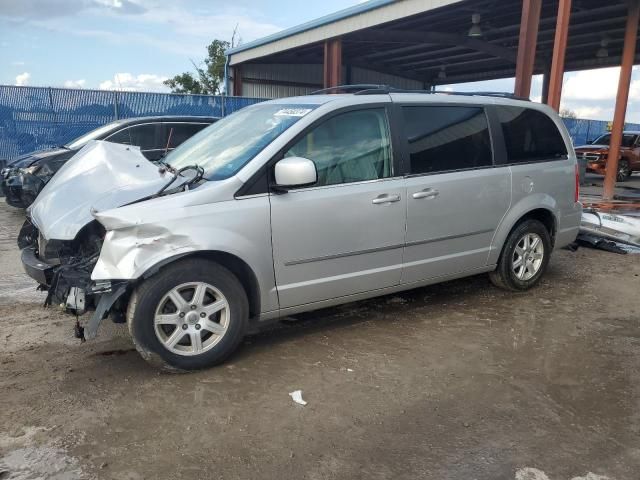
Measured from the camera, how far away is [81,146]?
29.1ft

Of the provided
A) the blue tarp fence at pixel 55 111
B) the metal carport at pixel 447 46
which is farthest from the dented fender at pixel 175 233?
the blue tarp fence at pixel 55 111

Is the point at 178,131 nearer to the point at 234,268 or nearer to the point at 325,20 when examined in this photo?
the point at 234,268

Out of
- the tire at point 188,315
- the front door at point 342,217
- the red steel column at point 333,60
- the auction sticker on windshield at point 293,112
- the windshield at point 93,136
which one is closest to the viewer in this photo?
the tire at point 188,315

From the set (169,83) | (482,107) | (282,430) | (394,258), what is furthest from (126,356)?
(169,83)

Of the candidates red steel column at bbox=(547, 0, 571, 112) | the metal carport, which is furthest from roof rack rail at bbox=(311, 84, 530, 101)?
red steel column at bbox=(547, 0, 571, 112)

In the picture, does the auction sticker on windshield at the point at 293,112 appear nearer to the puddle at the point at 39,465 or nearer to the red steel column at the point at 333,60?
the puddle at the point at 39,465

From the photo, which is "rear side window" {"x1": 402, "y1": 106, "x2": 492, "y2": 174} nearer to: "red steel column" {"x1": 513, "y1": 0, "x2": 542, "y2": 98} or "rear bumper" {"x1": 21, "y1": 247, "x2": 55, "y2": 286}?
"rear bumper" {"x1": 21, "y1": 247, "x2": 55, "y2": 286}

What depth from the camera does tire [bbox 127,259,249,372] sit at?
10.8 ft

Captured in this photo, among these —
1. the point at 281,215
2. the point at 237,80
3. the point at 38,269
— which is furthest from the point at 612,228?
the point at 237,80

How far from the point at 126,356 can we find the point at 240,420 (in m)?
1.22

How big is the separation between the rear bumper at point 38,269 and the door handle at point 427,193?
8.84 ft

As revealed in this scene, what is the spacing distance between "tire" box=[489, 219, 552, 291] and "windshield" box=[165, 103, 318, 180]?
2.41m

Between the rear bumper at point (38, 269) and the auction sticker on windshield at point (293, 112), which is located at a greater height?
the auction sticker on windshield at point (293, 112)

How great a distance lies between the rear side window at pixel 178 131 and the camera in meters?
9.01
